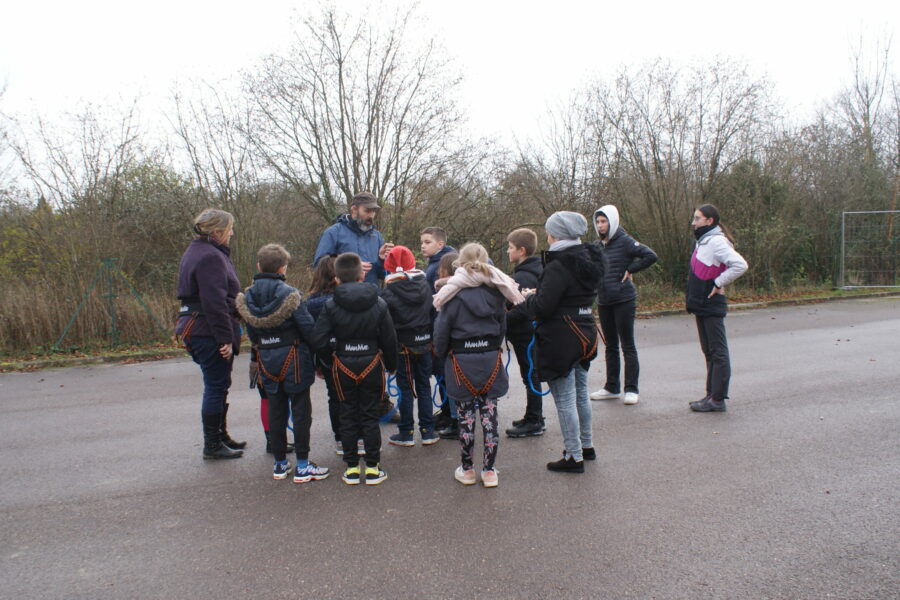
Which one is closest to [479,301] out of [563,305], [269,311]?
[563,305]

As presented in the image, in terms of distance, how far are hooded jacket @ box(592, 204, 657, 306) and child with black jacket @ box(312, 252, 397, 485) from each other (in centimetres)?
274

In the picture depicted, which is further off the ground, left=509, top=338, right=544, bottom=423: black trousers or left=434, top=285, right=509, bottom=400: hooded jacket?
left=434, top=285, right=509, bottom=400: hooded jacket

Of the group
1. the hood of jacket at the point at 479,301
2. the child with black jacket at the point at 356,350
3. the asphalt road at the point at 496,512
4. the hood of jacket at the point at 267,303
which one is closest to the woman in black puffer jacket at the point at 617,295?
the asphalt road at the point at 496,512

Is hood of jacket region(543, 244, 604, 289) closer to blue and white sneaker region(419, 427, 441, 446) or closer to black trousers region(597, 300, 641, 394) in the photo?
blue and white sneaker region(419, 427, 441, 446)

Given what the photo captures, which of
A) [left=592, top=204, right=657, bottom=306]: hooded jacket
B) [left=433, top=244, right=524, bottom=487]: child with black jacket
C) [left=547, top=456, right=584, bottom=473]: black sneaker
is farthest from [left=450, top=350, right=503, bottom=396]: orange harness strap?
[left=592, top=204, right=657, bottom=306]: hooded jacket

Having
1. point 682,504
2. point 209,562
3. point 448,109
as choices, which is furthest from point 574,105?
point 209,562

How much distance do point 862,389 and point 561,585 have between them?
5197mm

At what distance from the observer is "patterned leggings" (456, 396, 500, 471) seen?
4.28 m

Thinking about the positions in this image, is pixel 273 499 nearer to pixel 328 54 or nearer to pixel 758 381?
pixel 758 381

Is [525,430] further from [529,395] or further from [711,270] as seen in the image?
[711,270]

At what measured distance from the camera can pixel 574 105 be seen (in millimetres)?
16766

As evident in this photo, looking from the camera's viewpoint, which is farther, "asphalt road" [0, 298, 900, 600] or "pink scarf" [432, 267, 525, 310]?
"pink scarf" [432, 267, 525, 310]

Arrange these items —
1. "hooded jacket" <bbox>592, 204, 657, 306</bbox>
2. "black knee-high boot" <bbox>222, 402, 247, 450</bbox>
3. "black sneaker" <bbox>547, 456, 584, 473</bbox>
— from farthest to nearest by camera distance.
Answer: "hooded jacket" <bbox>592, 204, 657, 306</bbox> < "black knee-high boot" <bbox>222, 402, 247, 450</bbox> < "black sneaker" <bbox>547, 456, 584, 473</bbox>

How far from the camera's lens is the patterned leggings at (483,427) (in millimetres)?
4277
